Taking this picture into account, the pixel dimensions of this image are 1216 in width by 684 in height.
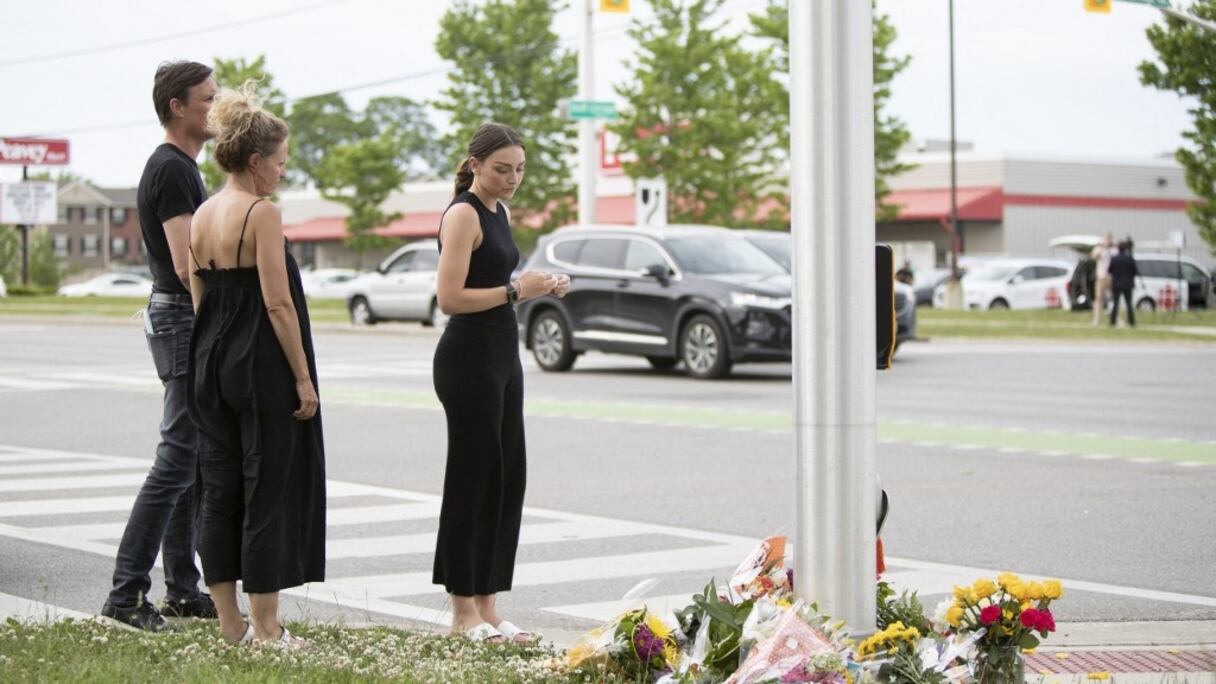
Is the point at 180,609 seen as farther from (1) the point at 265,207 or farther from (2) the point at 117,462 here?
(2) the point at 117,462

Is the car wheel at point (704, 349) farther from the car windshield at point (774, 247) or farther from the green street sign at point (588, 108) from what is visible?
the green street sign at point (588, 108)

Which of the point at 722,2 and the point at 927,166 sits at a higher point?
the point at 722,2

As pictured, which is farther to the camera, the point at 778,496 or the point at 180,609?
the point at 778,496

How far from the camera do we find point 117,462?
41.4 feet

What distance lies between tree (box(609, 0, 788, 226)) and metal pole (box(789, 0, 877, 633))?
4588 cm

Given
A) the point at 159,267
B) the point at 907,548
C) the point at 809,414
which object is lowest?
the point at 907,548

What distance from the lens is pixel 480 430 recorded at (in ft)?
20.6

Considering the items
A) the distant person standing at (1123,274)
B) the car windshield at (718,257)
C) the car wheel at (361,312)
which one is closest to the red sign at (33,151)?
the car wheel at (361,312)

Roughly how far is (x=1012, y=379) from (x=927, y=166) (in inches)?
1761

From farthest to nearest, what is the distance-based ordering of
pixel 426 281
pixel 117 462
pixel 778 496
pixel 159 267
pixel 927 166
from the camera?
pixel 927 166
pixel 426 281
pixel 117 462
pixel 778 496
pixel 159 267

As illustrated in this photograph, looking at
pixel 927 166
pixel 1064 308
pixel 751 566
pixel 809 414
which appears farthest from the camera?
pixel 927 166

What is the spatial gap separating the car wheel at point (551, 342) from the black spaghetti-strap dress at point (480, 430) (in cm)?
1542

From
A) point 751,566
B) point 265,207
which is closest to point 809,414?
point 751,566

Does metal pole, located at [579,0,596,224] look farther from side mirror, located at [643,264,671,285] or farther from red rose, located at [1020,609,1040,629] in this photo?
red rose, located at [1020,609,1040,629]
